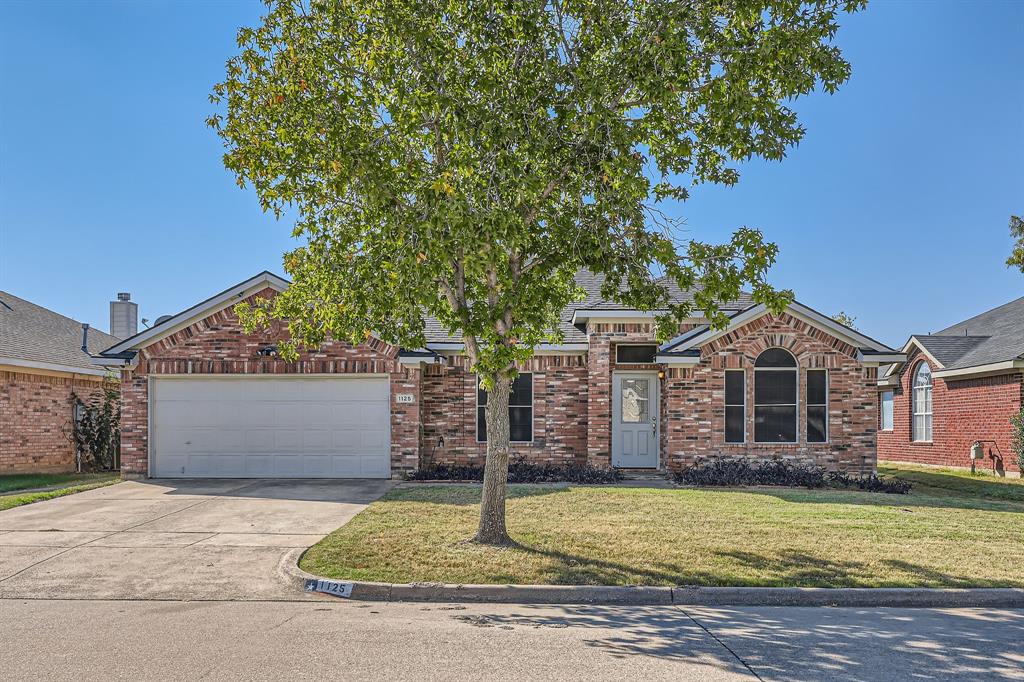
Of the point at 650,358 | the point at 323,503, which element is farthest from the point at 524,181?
the point at 650,358

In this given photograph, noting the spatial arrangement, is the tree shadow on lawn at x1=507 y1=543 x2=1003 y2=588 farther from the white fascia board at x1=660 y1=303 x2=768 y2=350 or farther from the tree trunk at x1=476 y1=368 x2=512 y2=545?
the white fascia board at x1=660 y1=303 x2=768 y2=350

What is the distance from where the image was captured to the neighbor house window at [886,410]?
85.3ft

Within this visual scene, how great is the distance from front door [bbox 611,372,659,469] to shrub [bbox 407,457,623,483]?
1.37 m

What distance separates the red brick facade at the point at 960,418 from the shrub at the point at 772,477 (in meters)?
5.43

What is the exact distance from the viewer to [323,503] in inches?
515

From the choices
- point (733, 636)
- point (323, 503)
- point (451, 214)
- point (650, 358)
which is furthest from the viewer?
point (650, 358)

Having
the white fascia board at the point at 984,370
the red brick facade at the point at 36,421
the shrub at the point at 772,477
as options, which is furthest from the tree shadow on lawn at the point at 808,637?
the red brick facade at the point at 36,421

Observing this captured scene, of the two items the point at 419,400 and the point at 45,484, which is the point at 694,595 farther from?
the point at 45,484

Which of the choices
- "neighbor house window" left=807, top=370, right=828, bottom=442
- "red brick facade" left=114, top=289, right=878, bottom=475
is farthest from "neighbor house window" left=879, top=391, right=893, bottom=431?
"neighbor house window" left=807, top=370, right=828, bottom=442

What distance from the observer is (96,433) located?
20672mm

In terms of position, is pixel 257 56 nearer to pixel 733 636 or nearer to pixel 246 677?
pixel 246 677

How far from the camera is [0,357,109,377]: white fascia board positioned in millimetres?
18438

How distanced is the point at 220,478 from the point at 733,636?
13.4 meters

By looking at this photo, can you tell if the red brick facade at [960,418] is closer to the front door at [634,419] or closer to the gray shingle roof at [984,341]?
the gray shingle roof at [984,341]
